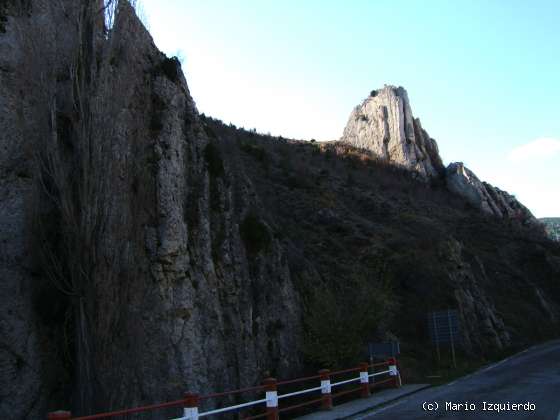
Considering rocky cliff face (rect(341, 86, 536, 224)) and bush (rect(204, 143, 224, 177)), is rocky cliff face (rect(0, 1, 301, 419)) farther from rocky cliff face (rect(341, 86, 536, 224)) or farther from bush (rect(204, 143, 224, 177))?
rocky cliff face (rect(341, 86, 536, 224))

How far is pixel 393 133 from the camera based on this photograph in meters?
77.6

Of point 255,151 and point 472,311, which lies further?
point 255,151

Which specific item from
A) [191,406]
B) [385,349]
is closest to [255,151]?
[385,349]

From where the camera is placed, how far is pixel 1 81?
11664 mm

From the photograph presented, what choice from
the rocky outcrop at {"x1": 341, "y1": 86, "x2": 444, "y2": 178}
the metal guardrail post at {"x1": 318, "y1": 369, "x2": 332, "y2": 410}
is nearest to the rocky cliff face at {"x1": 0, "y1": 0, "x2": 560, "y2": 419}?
the metal guardrail post at {"x1": 318, "y1": 369, "x2": 332, "y2": 410}

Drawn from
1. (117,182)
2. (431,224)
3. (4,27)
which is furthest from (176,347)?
(431,224)

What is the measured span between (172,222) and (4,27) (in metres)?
6.13

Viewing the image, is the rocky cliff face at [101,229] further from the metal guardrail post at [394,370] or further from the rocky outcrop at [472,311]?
the rocky outcrop at [472,311]

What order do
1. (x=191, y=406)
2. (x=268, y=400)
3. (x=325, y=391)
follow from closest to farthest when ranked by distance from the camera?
(x=191, y=406) → (x=268, y=400) → (x=325, y=391)

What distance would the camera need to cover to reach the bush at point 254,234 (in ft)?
68.9

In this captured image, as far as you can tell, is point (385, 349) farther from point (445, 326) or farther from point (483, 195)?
point (483, 195)

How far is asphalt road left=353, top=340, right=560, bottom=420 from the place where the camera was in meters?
11.3

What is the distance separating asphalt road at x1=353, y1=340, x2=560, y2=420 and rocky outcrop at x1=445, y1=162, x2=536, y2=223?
160ft

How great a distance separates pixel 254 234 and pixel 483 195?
54123mm
